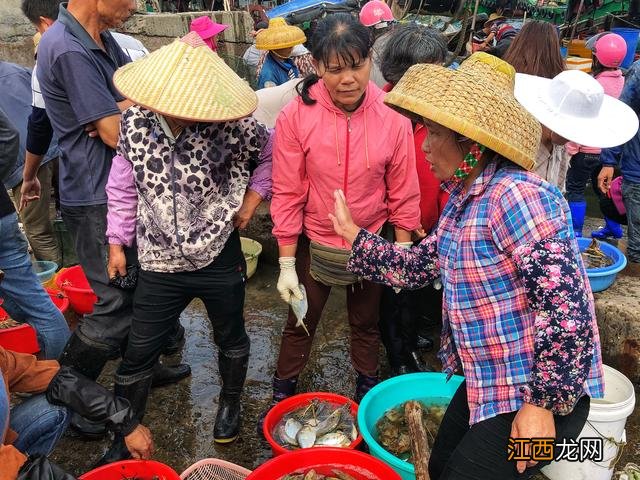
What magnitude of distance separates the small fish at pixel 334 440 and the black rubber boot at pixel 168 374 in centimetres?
128

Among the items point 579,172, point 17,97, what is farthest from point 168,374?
point 579,172

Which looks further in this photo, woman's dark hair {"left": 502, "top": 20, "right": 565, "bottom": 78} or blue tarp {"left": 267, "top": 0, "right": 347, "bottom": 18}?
blue tarp {"left": 267, "top": 0, "right": 347, "bottom": 18}

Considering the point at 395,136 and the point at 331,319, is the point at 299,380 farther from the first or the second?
the point at 395,136

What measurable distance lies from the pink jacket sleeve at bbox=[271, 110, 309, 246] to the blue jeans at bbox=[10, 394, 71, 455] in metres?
1.35

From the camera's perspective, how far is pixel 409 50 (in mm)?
3061

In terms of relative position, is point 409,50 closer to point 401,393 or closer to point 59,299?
point 401,393

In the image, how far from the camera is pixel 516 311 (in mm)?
1649

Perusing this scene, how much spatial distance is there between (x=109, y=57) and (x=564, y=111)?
2190mm

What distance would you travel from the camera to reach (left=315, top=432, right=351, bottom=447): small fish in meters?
2.70

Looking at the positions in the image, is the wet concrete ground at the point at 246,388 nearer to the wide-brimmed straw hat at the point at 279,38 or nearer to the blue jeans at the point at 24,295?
the blue jeans at the point at 24,295

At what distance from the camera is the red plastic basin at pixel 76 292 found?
4.01 meters

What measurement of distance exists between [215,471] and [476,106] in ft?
6.48

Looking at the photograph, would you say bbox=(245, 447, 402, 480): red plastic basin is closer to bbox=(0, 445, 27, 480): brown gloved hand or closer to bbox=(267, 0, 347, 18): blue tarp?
bbox=(0, 445, 27, 480): brown gloved hand

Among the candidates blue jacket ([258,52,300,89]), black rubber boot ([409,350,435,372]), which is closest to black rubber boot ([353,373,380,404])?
black rubber boot ([409,350,435,372])
